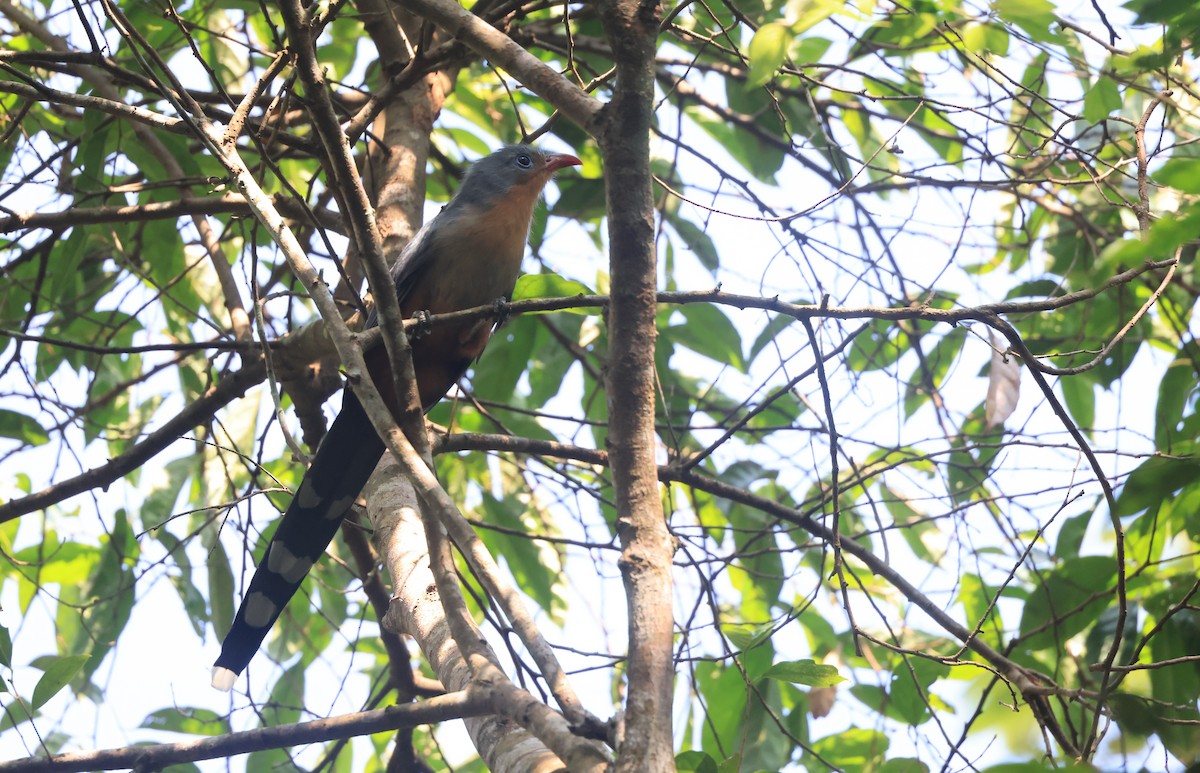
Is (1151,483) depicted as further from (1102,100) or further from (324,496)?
(324,496)

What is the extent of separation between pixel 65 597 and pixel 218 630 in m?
0.92

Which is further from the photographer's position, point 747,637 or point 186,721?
point 186,721

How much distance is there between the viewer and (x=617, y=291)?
5.40 ft

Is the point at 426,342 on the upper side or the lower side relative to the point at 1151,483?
upper

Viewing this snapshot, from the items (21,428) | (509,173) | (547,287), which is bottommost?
(547,287)

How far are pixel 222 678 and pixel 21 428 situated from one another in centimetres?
148

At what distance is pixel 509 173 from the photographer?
4066mm

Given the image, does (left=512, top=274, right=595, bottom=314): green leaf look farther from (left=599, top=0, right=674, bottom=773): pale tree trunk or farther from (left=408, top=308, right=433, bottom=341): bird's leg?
(left=599, top=0, right=674, bottom=773): pale tree trunk

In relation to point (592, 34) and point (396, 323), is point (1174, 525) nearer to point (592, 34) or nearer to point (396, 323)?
point (396, 323)

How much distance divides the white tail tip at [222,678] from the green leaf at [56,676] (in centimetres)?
60

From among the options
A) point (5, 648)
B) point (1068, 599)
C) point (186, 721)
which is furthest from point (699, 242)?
point (5, 648)

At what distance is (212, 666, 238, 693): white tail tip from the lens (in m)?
2.94

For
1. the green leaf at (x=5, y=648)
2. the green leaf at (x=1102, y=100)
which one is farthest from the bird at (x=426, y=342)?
the green leaf at (x=1102, y=100)

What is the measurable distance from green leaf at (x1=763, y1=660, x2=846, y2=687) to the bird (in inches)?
57.6
